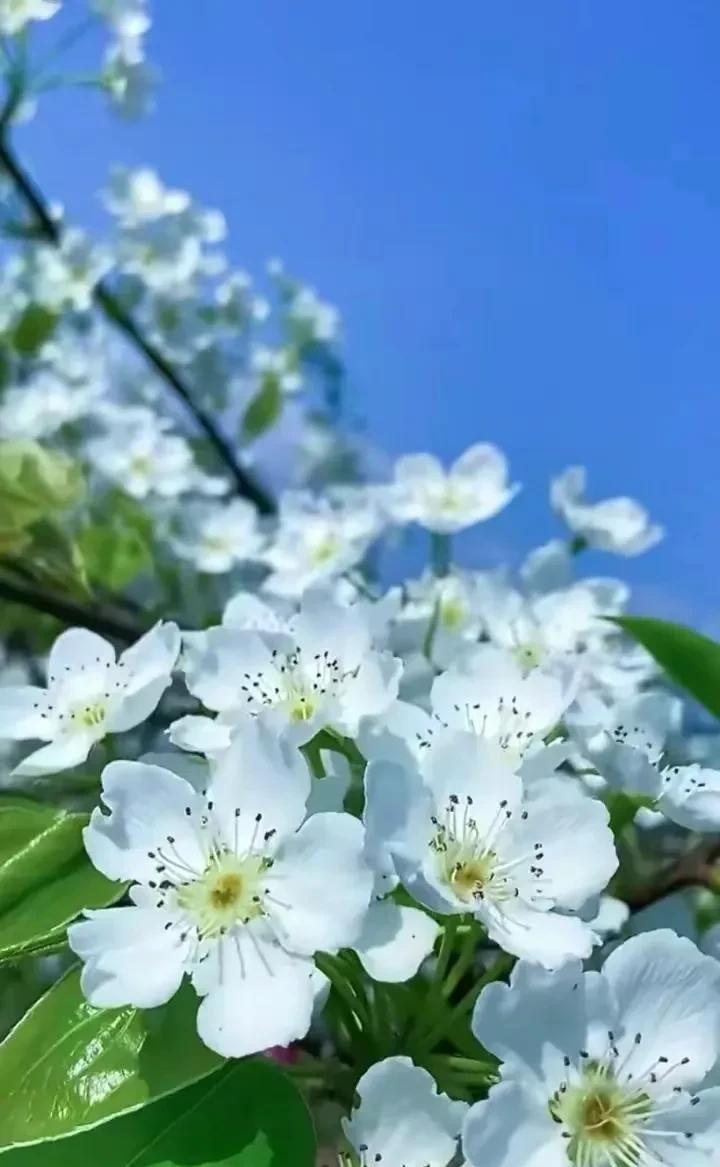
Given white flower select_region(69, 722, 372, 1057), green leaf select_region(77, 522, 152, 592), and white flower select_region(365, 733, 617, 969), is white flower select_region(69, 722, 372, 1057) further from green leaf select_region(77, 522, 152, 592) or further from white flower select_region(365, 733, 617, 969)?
green leaf select_region(77, 522, 152, 592)

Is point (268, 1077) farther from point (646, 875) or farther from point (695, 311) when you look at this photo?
point (695, 311)

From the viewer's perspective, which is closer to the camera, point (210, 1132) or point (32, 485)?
point (210, 1132)

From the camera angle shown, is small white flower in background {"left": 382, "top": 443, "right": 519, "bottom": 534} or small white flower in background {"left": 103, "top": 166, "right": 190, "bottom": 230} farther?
small white flower in background {"left": 103, "top": 166, "right": 190, "bottom": 230}

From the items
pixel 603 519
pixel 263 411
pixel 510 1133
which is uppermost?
pixel 510 1133

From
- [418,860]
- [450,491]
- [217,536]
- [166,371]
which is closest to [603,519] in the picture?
[450,491]

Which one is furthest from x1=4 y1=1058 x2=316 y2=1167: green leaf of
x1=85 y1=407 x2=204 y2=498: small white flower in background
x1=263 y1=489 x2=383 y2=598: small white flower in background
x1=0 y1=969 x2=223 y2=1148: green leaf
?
x1=85 y1=407 x2=204 y2=498: small white flower in background

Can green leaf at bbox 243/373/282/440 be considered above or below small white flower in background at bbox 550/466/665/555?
below

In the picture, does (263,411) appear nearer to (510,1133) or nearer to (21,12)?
(21,12)
